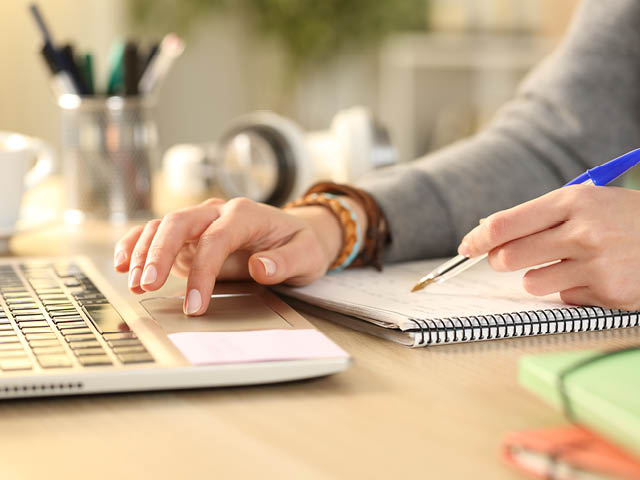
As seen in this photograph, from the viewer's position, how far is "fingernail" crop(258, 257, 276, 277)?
1.98 ft

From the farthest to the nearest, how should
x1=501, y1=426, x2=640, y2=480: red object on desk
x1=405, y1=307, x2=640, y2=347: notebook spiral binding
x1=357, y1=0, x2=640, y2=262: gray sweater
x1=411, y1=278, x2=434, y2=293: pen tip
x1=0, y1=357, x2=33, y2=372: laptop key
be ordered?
x1=357, y1=0, x2=640, y2=262: gray sweater < x1=411, y1=278, x2=434, y2=293: pen tip < x1=405, y1=307, x2=640, y2=347: notebook spiral binding < x1=0, y1=357, x2=33, y2=372: laptop key < x1=501, y1=426, x2=640, y2=480: red object on desk

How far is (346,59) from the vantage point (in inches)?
172

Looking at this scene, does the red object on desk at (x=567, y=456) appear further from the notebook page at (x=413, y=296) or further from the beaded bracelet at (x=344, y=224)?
the beaded bracelet at (x=344, y=224)

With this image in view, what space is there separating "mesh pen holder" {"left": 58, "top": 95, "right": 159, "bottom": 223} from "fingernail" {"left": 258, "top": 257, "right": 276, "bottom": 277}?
1.83 feet

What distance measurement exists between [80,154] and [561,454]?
922 millimetres

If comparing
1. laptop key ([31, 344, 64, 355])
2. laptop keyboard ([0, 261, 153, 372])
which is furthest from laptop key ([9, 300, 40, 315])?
laptop key ([31, 344, 64, 355])

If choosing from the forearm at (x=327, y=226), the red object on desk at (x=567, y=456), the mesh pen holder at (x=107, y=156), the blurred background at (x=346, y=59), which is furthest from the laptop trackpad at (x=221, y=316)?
the blurred background at (x=346, y=59)

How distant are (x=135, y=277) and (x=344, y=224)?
0.22 metres

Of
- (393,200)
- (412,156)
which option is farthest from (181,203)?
(412,156)

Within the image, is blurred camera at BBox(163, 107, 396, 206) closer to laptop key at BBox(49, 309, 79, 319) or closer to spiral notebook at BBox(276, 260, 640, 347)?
spiral notebook at BBox(276, 260, 640, 347)

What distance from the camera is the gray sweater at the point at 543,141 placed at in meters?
0.81

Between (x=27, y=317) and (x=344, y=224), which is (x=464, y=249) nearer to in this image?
(x=344, y=224)

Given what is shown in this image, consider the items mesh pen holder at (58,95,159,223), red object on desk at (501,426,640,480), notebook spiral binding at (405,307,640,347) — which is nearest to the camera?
red object on desk at (501,426,640,480)

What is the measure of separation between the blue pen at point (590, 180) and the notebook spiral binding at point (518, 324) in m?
0.06
